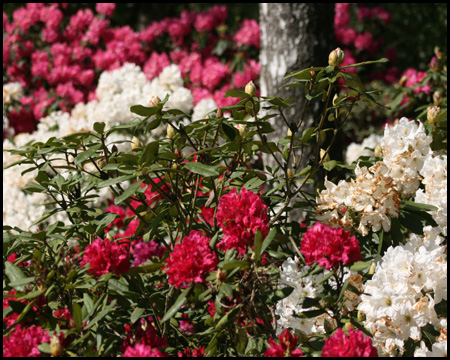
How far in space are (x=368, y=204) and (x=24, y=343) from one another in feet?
2.97

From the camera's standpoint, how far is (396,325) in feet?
4.26

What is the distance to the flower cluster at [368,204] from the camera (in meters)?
1.48

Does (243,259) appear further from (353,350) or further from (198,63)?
(198,63)

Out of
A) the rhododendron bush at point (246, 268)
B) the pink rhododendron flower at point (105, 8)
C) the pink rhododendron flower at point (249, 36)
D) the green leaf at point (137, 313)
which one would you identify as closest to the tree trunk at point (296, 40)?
the rhododendron bush at point (246, 268)

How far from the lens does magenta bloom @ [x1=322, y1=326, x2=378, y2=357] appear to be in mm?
1102

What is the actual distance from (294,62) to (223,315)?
185 cm

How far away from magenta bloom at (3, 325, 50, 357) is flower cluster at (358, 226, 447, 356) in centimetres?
75

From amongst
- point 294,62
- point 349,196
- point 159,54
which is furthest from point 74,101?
point 349,196

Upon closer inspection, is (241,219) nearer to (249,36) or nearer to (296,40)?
(296,40)

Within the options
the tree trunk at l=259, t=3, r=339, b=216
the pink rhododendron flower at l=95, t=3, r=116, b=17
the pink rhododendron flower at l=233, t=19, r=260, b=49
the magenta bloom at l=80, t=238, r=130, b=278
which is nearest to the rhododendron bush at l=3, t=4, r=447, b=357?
the magenta bloom at l=80, t=238, r=130, b=278

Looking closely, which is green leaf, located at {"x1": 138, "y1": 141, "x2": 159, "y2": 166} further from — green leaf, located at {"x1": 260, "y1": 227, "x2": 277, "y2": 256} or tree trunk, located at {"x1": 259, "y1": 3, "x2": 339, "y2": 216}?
tree trunk, located at {"x1": 259, "y1": 3, "x2": 339, "y2": 216}

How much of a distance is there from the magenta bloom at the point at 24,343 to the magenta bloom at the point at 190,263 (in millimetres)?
302

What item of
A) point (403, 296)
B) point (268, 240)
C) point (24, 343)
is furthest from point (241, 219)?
point (24, 343)

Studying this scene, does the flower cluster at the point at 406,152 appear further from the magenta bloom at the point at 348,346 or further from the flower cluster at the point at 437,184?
the magenta bloom at the point at 348,346
